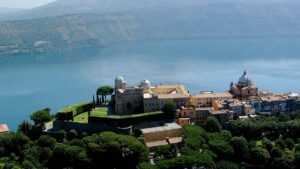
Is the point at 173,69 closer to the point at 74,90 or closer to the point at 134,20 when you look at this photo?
the point at 74,90

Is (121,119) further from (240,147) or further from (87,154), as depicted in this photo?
(240,147)

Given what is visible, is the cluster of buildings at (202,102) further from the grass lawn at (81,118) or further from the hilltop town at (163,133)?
the grass lawn at (81,118)

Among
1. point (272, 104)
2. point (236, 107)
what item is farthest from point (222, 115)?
point (272, 104)

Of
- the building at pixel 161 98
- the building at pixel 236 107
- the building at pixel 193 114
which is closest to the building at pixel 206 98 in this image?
the building at pixel 236 107

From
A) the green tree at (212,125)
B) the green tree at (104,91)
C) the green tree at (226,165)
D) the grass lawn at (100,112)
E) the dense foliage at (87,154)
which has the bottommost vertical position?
the green tree at (226,165)

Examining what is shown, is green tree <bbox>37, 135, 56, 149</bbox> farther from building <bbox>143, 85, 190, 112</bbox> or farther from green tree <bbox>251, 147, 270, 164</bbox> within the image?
green tree <bbox>251, 147, 270, 164</bbox>

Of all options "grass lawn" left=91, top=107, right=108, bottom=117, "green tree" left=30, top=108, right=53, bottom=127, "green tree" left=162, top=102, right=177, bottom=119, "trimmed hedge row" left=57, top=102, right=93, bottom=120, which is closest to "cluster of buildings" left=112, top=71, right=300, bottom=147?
"green tree" left=162, top=102, right=177, bottom=119
